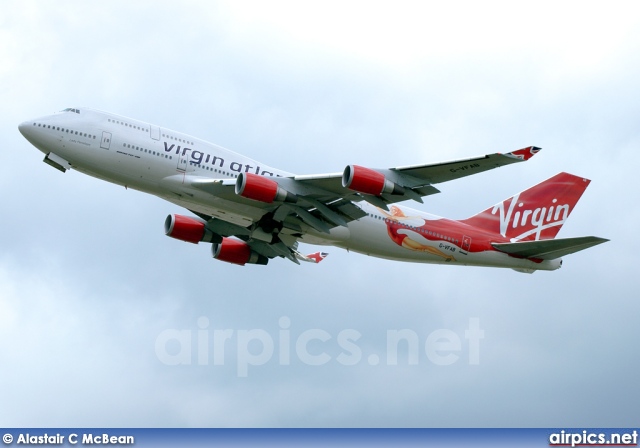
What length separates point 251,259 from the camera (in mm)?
57188

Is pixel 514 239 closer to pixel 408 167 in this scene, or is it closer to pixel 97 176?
pixel 408 167

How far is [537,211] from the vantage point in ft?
190

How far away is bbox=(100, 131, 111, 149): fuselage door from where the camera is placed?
1812 inches

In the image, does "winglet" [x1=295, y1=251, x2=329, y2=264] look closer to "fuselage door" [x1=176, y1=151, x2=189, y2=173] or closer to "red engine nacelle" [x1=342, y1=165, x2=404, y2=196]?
"fuselage door" [x1=176, y1=151, x2=189, y2=173]

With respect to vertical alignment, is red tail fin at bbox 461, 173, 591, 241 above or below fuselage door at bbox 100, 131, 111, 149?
above

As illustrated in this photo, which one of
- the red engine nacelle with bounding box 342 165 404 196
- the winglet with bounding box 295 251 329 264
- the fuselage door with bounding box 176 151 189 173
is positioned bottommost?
the red engine nacelle with bounding box 342 165 404 196

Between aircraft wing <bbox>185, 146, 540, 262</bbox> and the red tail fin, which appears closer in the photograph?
aircraft wing <bbox>185, 146, 540, 262</bbox>

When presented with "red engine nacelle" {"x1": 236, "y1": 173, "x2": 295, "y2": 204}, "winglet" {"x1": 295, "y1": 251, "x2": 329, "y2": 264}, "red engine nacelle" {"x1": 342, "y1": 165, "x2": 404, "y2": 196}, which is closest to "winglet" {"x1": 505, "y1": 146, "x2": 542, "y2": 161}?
"red engine nacelle" {"x1": 342, "y1": 165, "x2": 404, "y2": 196}

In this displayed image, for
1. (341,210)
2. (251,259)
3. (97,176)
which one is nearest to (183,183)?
(97,176)

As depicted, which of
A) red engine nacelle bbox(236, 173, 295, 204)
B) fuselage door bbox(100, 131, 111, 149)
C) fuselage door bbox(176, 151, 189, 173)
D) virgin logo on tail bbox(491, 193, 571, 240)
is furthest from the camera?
virgin logo on tail bbox(491, 193, 571, 240)

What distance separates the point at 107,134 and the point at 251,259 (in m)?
13.8

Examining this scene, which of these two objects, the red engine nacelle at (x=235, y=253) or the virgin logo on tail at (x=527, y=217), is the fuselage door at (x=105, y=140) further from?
the virgin logo on tail at (x=527, y=217)

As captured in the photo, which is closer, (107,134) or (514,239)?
(107,134)

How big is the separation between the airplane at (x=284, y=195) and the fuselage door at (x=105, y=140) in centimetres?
4
